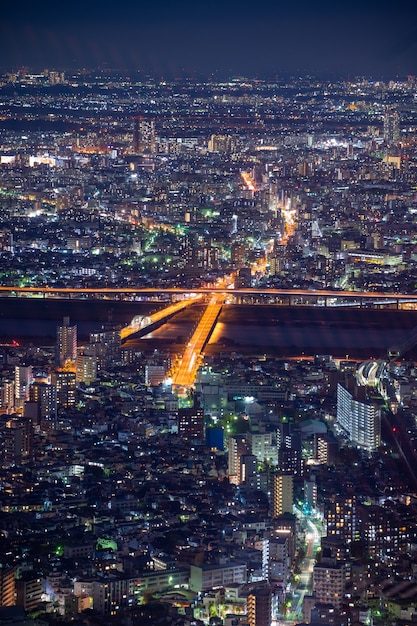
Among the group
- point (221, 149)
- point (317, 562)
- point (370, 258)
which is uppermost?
point (221, 149)

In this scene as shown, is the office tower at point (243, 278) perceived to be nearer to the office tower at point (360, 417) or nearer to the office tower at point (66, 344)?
the office tower at point (66, 344)

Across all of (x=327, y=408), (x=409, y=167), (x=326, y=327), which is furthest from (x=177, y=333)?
(x=409, y=167)

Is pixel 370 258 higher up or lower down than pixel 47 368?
higher up

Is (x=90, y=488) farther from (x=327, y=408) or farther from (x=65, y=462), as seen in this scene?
(x=327, y=408)

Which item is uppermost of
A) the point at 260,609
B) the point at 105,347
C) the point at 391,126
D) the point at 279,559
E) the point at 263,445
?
the point at 391,126

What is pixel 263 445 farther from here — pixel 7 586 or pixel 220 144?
pixel 220 144

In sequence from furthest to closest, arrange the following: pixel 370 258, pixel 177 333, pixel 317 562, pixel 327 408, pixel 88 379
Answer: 1. pixel 370 258
2. pixel 177 333
3. pixel 88 379
4. pixel 327 408
5. pixel 317 562

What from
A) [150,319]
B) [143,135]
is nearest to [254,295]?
[150,319]
